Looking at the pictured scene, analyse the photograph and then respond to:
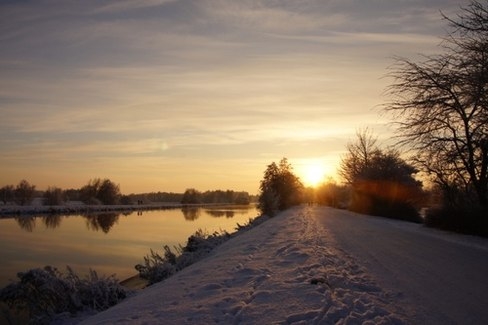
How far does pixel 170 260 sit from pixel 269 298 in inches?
423

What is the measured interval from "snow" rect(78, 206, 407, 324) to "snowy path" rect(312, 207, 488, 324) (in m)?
0.39

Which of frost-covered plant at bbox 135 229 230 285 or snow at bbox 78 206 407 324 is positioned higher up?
snow at bbox 78 206 407 324

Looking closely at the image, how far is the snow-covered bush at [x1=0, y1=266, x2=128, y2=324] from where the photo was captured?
10.7 meters

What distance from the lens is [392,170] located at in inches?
1785

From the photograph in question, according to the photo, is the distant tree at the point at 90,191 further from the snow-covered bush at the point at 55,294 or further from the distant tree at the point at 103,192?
the snow-covered bush at the point at 55,294

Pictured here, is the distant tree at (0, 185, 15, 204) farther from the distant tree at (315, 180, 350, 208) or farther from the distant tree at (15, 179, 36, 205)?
the distant tree at (315, 180, 350, 208)

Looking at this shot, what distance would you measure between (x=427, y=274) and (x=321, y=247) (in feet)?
15.4

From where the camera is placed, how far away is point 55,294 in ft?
35.2

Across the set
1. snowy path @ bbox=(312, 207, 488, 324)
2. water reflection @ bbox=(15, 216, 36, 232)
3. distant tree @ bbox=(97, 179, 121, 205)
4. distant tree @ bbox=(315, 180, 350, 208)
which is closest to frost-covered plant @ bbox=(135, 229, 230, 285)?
snowy path @ bbox=(312, 207, 488, 324)

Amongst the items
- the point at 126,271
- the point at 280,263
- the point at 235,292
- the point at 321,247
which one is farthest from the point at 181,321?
the point at 126,271

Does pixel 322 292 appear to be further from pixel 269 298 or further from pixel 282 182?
pixel 282 182

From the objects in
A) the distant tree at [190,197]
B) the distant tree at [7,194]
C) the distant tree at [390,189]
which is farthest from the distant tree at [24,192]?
the distant tree at [390,189]

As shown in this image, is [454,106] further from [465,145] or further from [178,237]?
[178,237]

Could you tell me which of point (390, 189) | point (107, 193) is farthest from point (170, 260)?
point (107, 193)
